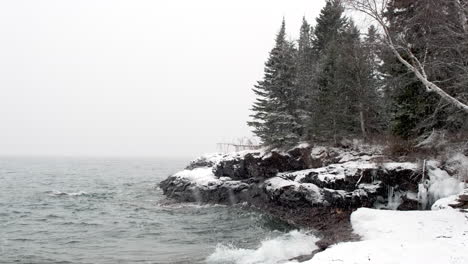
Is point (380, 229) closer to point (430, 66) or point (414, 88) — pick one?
point (430, 66)

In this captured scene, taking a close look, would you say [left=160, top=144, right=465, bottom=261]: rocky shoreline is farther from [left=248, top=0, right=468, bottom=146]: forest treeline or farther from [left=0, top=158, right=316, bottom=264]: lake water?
[left=248, top=0, right=468, bottom=146]: forest treeline

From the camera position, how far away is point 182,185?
102 feet

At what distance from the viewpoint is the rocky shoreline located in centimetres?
1789

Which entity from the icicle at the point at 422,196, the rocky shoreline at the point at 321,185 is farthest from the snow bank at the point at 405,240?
the icicle at the point at 422,196

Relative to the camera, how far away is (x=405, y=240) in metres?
10.5

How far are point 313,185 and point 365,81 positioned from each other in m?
8.59

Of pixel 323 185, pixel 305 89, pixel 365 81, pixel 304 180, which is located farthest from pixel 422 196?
pixel 305 89

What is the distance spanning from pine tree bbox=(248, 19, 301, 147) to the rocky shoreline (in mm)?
2817

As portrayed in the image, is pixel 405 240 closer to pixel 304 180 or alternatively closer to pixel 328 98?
pixel 304 180

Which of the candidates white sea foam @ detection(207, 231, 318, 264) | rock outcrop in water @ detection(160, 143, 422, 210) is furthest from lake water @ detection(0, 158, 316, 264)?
rock outcrop in water @ detection(160, 143, 422, 210)

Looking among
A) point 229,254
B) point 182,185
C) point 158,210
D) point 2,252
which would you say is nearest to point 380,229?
point 229,254

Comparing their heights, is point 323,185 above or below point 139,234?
above

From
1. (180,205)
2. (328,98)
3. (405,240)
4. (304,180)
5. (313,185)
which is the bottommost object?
(180,205)

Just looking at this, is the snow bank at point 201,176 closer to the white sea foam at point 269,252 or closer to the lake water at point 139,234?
the lake water at point 139,234
